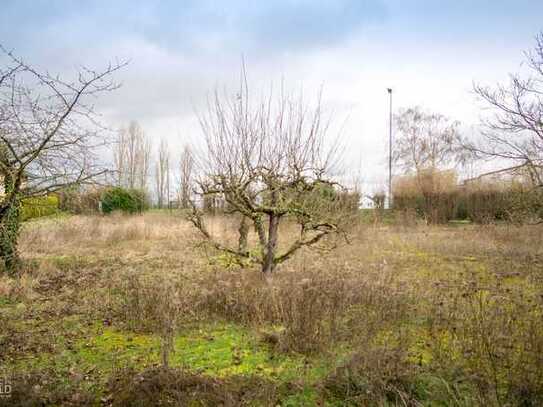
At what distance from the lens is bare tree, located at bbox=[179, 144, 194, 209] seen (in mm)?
7438

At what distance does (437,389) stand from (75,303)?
17.9 feet

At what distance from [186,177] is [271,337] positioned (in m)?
4.14

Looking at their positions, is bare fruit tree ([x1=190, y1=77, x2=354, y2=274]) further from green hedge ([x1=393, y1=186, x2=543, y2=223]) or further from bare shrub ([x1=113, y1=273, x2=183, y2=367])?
green hedge ([x1=393, y1=186, x2=543, y2=223])

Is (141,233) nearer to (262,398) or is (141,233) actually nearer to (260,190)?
(260,190)

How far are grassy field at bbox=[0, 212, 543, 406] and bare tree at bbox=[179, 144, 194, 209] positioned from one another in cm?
157

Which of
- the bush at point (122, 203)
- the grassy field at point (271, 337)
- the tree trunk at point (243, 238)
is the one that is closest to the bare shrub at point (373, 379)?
the grassy field at point (271, 337)

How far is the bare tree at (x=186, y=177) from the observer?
24.4 ft

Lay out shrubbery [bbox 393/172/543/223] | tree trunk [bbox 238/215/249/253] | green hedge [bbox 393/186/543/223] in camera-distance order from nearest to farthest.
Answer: tree trunk [bbox 238/215/249/253] < green hedge [bbox 393/186/543/223] < shrubbery [bbox 393/172/543/223]

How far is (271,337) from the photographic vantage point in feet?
14.9

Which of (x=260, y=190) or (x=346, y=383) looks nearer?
(x=346, y=383)

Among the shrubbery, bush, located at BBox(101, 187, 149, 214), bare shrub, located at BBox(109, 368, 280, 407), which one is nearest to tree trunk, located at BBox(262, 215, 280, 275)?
bare shrub, located at BBox(109, 368, 280, 407)

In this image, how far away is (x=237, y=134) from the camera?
6879mm

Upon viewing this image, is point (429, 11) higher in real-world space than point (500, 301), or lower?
higher

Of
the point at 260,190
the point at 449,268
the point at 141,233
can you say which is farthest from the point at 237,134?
the point at 141,233
